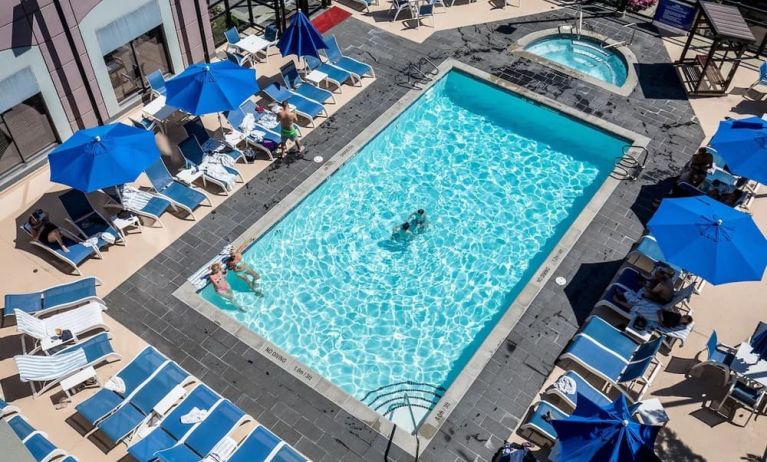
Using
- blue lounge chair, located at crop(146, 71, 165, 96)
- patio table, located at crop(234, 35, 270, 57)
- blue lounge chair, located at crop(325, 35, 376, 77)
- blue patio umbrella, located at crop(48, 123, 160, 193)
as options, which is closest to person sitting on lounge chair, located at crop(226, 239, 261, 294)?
blue patio umbrella, located at crop(48, 123, 160, 193)

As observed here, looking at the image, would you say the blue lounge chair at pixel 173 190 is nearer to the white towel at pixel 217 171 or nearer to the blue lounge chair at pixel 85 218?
the white towel at pixel 217 171

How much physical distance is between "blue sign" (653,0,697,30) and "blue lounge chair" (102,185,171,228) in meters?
18.2

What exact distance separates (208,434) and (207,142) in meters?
8.90

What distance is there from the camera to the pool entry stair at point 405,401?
46.4 feet

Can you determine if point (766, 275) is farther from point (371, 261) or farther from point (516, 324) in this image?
point (371, 261)

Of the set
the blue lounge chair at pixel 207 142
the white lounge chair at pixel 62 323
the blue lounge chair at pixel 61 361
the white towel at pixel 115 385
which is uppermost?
the blue lounge chair at pixel 207 142

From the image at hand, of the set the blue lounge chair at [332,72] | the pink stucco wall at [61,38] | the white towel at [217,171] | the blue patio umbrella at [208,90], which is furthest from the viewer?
the blue lounge chair at [332,72]

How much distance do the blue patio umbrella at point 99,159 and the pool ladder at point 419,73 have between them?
349 inches

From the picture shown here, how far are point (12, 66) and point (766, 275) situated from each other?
19583mm

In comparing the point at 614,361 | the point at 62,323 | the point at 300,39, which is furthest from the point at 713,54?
the point at 62,323

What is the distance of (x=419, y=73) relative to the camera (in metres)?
22.2

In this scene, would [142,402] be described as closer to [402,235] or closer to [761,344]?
[402,235]

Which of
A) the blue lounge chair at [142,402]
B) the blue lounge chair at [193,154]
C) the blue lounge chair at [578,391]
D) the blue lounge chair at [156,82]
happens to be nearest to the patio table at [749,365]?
the blue lounge chair at [578,391]

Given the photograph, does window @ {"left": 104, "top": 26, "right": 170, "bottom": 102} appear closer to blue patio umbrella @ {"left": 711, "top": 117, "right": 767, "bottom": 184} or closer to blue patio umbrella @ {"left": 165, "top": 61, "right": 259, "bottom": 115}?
→ blue patio umbrella @ {"left": 165, "top": 61, "right": 259, "bottom": 115}
